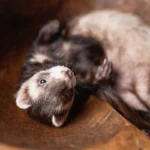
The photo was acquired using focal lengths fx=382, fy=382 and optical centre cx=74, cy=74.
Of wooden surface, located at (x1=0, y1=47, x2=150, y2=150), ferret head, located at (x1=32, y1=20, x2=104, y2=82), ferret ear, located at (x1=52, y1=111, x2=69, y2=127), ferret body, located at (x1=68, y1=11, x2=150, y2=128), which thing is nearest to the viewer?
wooden surface, located at (x1=0, y1=47, x2=150, y2=150)

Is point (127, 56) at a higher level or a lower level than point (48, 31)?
higher

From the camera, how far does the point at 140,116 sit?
163 cm

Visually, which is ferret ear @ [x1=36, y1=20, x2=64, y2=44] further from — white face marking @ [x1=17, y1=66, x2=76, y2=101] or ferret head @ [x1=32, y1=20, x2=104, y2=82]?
white face marking @ [x1=17, y1=66, x2=76, y2=101]

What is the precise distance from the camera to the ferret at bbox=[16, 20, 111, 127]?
4.94ft

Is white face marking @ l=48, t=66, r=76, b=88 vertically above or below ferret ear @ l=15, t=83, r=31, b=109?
above

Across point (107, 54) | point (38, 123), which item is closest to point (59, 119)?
point (38, 123)

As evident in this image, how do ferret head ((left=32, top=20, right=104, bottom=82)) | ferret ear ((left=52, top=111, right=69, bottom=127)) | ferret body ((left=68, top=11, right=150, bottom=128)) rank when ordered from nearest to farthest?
ferret ear ((left=52, top=111, right=69, bottom=127)) → ferret body ((left=68, top=11, right=150, bottom=128)) → ferret head ((left=32, top=20, right=104, bottom=82))

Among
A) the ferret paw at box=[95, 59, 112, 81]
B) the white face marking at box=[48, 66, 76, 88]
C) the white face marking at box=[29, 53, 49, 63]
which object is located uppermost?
the white face marking at box=[48, 66, 76, 88]

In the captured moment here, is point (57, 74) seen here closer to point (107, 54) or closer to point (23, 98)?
point (23, 98)

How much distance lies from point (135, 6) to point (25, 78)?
0.71 m

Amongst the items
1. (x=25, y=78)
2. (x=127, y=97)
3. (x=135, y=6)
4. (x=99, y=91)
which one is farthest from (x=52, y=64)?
(x=135, y=6)

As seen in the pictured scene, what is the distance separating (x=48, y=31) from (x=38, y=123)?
56 centimetres

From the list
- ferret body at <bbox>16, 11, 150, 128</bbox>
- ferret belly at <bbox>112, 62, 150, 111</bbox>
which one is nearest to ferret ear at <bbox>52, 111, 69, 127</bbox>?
ferret body at <bbox>16, 11, 150, 128</bbox>

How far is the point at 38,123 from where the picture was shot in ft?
4.75
